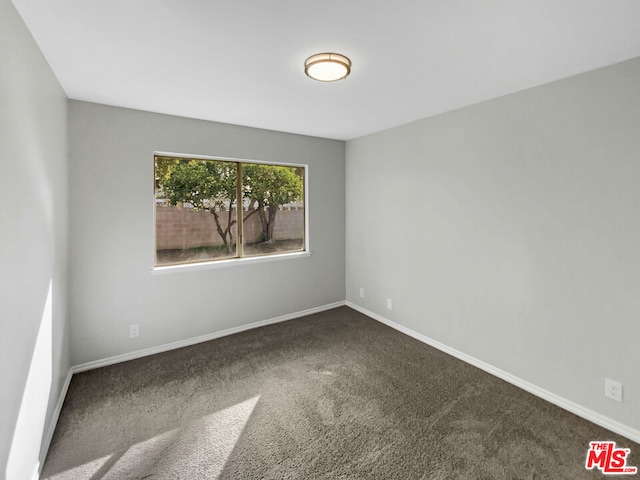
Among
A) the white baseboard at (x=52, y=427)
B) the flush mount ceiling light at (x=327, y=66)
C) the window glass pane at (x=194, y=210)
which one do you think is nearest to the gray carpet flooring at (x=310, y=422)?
the white baseboard at (x=52, y=427)

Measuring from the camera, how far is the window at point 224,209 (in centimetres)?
330

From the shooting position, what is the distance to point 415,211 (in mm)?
3432

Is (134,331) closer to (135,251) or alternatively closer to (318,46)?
(135,251)

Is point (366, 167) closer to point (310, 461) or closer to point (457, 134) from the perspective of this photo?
point (457, 134)

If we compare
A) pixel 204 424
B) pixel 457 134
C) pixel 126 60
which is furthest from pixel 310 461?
pixel 457 134

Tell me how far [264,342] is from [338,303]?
4.70ft

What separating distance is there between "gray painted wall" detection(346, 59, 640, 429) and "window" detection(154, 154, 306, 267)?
136 cm

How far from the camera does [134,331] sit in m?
3.04

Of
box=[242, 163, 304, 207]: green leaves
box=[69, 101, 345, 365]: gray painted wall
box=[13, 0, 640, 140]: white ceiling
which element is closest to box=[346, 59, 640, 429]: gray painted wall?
box=[13, 0, 640, 140]: white ceiling

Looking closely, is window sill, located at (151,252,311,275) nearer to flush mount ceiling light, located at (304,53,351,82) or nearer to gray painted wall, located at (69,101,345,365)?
gray painted wall, located at (69,101,345,365)

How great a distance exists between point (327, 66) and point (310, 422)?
2359mm

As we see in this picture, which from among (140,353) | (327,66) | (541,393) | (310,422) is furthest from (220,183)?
(541,393)

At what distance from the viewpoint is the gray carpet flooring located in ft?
5.81

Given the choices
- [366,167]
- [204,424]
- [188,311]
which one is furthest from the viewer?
[366,167]
